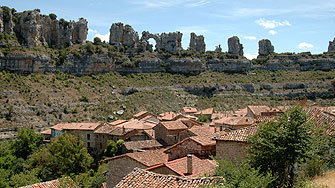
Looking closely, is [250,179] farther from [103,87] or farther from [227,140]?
[103,87]

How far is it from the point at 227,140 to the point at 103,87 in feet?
195

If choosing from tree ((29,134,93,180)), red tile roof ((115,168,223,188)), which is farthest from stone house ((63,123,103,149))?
red tile roof ((115,168,223,188))

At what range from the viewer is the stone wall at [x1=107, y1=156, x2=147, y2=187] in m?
23.6

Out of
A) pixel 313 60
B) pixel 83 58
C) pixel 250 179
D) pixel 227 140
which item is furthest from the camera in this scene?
pixel 313 60

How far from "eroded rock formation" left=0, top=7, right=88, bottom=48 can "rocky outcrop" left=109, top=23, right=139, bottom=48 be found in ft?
29.1

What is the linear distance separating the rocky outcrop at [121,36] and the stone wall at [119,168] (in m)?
73.6

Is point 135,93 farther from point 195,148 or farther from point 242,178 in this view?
point 242,178

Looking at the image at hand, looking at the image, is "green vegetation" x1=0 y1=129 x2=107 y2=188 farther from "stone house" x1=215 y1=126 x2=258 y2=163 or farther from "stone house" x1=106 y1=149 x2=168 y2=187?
"stone house" x1=215 y1=126 x2=258 y2=163

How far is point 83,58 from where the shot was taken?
7844cm

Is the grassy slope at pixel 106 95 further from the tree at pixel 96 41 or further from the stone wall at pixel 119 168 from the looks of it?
the stone wall at pixel 119 168

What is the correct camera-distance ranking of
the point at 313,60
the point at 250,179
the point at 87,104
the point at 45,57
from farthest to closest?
the point at 313,60 → the point at 45,57 → the point at 87,104 → the point at 250,179

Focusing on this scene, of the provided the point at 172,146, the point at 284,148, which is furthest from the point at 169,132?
the point at 284,148

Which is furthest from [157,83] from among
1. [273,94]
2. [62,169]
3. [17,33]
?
[62,169]

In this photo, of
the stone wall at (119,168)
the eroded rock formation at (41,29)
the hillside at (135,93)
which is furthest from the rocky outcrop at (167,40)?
the stone wall at (119,168)
